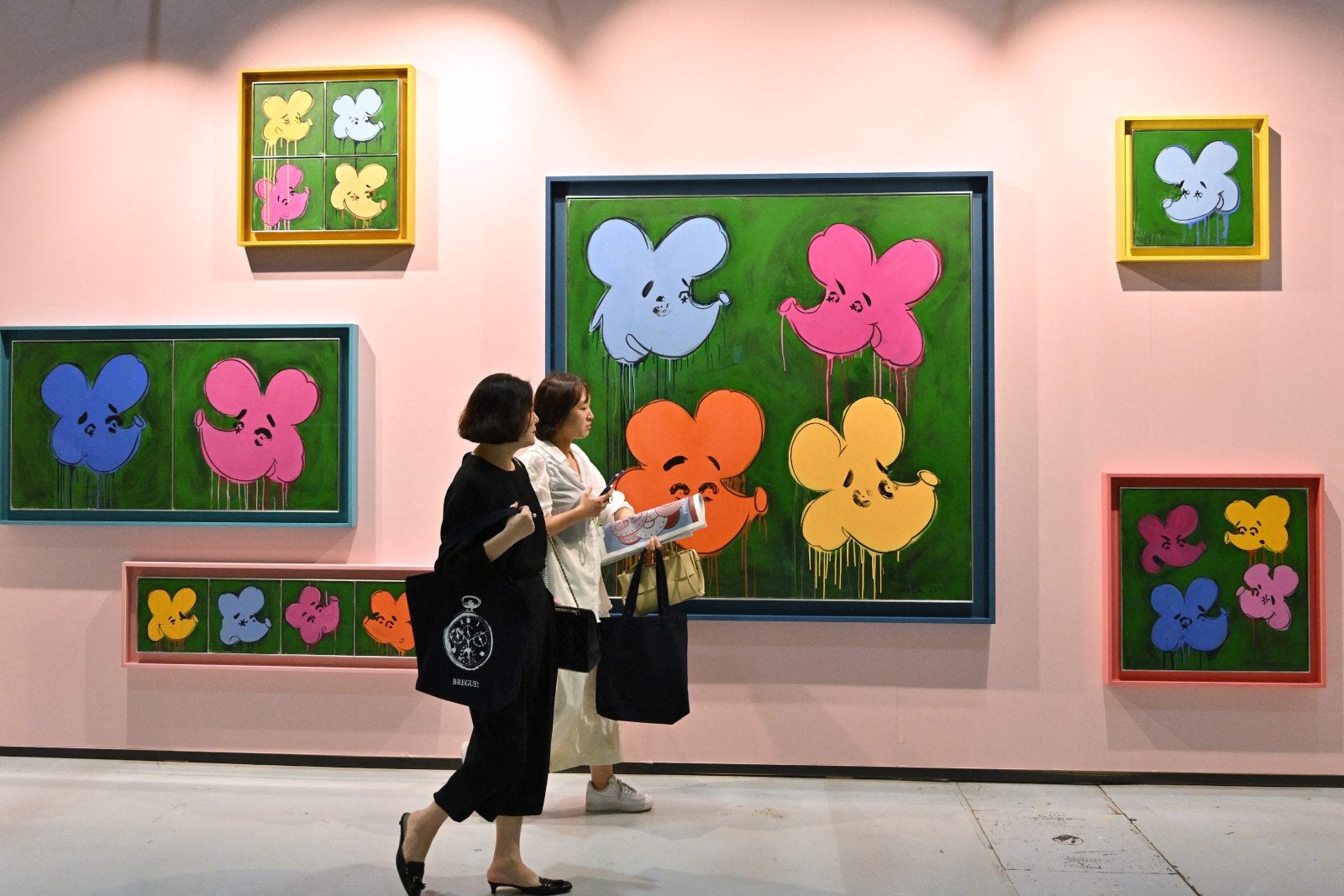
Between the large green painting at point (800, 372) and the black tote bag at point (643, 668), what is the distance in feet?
1.82

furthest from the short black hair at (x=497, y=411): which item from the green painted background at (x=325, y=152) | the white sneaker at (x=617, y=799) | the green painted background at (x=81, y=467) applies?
the green painted background at (x=81, y=467)

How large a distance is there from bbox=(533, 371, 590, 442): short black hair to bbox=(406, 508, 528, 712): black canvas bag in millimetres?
609

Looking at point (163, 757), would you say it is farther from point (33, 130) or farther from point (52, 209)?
point (33, 130)

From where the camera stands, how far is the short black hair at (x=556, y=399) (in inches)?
121

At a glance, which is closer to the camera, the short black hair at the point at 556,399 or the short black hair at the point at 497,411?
the short black hair at the point at 497,411

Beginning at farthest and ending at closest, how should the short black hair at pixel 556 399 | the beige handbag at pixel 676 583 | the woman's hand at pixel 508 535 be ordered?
the beige handbag at pixel 676 583, the short black hair at pixel 556 399, the woman's hand at pixel 508 535

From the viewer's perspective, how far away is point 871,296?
366 centimetres

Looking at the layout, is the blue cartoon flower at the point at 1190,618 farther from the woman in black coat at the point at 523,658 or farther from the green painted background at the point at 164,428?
the green painted background at the point at 164,428

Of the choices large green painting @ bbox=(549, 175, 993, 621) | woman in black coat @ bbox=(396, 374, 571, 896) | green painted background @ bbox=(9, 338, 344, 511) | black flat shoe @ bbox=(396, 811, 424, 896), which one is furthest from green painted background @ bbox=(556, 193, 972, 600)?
black flat shoe @ bbox=(396, 811, 424, 896)

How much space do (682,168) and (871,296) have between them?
793 mm

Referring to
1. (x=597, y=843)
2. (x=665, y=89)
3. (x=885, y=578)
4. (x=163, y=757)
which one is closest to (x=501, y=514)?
(x=597, y=843)

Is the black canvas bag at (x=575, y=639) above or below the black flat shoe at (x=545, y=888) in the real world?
above

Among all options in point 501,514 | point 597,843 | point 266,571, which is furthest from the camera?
point 266,571

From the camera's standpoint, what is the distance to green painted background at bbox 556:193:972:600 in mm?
3637
